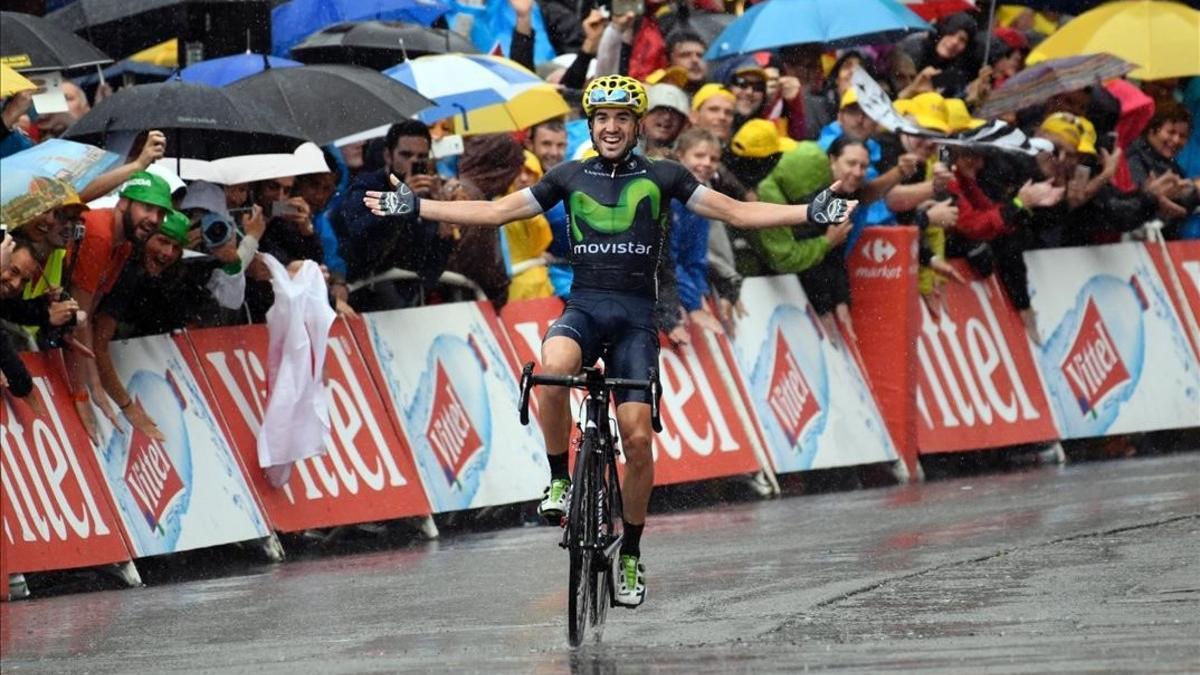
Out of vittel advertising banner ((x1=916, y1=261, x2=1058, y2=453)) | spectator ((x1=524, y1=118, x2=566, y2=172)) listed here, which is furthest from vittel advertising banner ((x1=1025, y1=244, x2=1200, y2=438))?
spectator ((x1=524, y1=118, x2=566, y2=172))

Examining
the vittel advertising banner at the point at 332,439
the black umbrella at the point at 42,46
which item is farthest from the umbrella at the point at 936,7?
the black umbrella at the point at 42,46

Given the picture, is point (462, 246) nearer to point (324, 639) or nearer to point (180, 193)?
point (180, 193)

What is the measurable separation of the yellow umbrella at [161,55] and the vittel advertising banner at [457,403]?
3611 mm

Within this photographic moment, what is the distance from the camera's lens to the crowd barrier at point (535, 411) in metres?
15.0

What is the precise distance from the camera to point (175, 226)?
48.5 ft

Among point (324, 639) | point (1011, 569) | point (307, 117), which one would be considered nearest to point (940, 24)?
point (307, 117)

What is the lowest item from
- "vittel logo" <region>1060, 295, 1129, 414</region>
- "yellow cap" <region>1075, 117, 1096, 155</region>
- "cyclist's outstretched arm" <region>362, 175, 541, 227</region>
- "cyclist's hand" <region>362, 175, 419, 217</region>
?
"vittel logo" <region>1060, 295, 1129, 414</region>

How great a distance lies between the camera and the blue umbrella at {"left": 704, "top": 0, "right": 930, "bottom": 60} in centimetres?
1956

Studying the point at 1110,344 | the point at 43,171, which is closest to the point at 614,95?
the point at 43,171

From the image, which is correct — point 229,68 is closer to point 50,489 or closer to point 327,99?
point 327,99

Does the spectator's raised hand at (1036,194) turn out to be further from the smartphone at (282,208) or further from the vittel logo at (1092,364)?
the smartphone at (282,208)

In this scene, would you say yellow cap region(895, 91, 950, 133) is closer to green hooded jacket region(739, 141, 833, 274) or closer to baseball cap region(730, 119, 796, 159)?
green hooded jacket region(739, 141, 833, 274)

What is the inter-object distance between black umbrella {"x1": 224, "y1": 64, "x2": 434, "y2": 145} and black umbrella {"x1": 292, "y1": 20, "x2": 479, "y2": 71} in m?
1.91

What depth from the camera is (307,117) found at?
15.9 m
